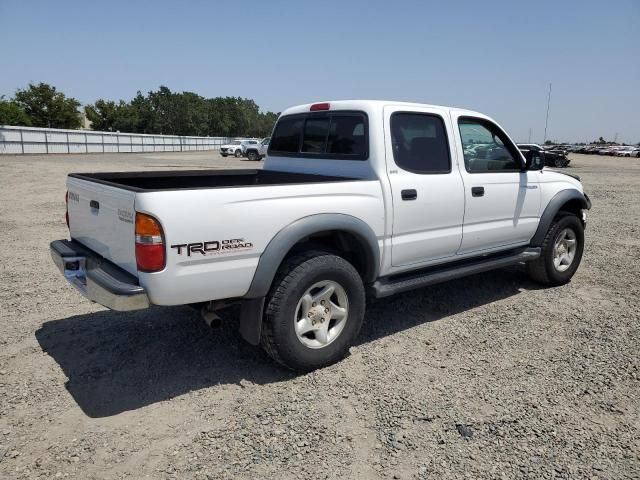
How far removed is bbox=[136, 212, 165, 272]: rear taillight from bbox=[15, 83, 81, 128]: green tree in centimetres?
5123

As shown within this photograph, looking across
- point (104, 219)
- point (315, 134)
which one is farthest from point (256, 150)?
point (104, 219)

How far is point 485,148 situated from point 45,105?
51.7m

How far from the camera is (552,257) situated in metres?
5.48

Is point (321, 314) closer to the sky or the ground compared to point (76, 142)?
closer to the ground

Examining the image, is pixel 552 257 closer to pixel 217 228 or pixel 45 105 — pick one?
pixel 217 228

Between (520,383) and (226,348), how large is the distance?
2.24m

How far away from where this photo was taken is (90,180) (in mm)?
3504

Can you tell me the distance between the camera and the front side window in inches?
178

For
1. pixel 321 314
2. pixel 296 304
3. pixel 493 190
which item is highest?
pixel 493 190

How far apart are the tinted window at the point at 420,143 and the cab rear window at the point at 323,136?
288 mm

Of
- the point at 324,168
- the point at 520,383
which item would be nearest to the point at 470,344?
the point at 520,383

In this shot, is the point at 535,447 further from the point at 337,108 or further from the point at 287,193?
the point at 337,108

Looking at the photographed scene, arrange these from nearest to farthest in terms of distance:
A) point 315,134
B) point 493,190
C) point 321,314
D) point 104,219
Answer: point 104,219
point 321,314
point 315,134
point 493,190

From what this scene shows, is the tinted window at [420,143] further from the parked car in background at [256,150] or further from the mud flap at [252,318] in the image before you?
the parked car in background at [256,150]
